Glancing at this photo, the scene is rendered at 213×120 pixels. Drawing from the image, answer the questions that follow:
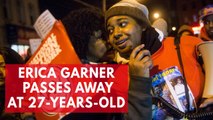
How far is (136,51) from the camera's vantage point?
186 cm

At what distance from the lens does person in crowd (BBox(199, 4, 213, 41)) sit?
14.4 ft

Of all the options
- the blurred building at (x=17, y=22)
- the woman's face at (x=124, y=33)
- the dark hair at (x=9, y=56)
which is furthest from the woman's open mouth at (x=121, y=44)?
the blurred building at (x=17, y=22)

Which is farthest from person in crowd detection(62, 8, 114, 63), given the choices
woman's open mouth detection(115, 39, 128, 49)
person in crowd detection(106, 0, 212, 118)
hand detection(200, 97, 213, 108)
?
hand detection(200, 97, 213, 108)

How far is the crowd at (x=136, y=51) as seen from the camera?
1.79 metres

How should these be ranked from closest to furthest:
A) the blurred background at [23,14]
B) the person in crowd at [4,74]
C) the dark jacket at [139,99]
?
the dark jacket at [139,99]
the person in crowd at [4,74]
the blurred background at [23,14]

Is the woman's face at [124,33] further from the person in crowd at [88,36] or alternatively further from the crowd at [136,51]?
the person in crowd at [88,36]

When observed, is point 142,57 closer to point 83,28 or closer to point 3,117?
point 83,28

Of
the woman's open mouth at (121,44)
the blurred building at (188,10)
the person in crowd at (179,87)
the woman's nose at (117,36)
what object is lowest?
the person in crowd at (179,87)

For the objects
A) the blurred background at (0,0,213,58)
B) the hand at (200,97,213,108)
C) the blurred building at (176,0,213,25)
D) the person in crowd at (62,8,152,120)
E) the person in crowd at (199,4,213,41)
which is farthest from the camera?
the blurred building at (176,0,213,25)

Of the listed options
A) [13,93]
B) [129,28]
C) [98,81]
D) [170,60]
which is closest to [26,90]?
[13,93]

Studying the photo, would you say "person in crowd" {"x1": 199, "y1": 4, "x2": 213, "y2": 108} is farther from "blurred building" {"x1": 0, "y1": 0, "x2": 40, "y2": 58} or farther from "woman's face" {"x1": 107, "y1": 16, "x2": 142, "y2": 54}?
"blurred building" {"x1": 0, "y1": 0, "x2": 40, "y2": 58}

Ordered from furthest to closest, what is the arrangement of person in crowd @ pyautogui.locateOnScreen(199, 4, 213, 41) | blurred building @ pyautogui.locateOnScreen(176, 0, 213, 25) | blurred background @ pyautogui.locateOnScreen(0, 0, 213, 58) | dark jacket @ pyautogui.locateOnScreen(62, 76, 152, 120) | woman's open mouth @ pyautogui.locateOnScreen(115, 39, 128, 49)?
blurred building @ pyautogui.locateOnScreen(176, 0, 213, 25) < blurred background @ pyautogui.locateOnScreen(0, 0, 213, 58) < person in crowd @ pyautogui.locateOnScreen(199, 4, 213, 41) < woman's open mouth @ pyautogui.locateOnScreen(115, 39, 128, 49) < dark jacket @ pyautogui.locateOnScreen(62, 76, 152, 120)

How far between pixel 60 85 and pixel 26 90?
0.94 ft

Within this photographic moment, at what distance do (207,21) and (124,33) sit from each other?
2.62m
